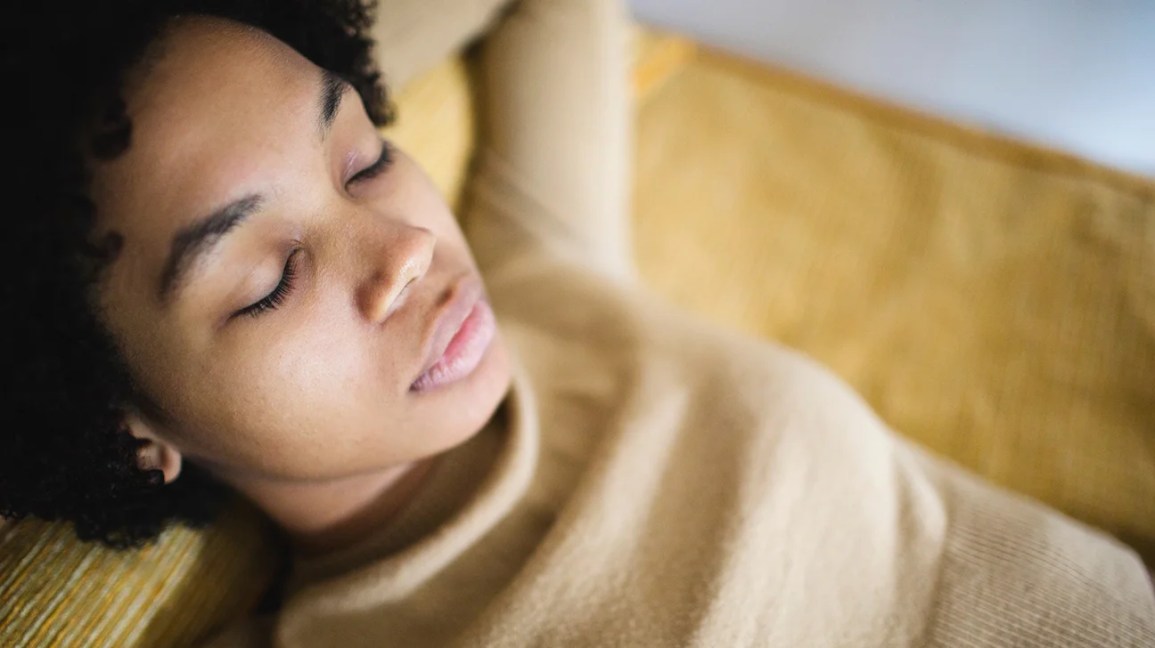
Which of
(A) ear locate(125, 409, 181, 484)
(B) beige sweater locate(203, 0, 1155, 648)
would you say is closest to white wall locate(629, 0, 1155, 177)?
(B) beige sweater locate(203, 0, 1155, 648)

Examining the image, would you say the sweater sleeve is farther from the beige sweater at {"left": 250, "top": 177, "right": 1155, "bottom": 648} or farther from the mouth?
the mouth

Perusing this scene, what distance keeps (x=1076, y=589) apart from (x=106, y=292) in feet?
2.71

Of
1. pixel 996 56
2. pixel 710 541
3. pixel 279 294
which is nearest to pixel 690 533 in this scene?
pixel 710 541

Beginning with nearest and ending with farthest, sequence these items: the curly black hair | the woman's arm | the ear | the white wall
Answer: the curly black hair < the ear < the woman's arm < the white wall

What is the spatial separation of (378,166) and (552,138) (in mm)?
369

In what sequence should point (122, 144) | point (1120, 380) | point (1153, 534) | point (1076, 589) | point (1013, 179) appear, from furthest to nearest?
point (1013, 179) → point (1120, 380) → point (1153, 534) → point (1076, 589) → point (122, 144)

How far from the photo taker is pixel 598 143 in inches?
36.7

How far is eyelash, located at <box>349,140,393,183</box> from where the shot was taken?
0.57 m

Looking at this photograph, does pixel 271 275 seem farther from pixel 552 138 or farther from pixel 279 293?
pixel 552 138

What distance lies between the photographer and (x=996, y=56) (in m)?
1.14

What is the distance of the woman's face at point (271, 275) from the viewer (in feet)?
1.51

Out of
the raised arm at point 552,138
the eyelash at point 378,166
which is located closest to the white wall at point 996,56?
the raised arm at point 552,138

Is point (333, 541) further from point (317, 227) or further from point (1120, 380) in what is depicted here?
point (1120, 380)

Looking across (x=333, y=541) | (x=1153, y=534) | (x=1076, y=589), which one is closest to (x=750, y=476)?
(x=1076, y=589)
